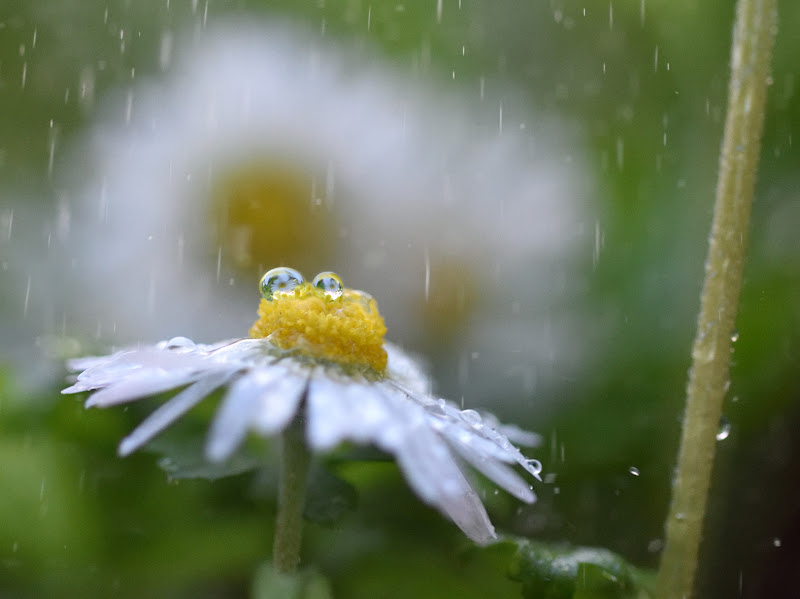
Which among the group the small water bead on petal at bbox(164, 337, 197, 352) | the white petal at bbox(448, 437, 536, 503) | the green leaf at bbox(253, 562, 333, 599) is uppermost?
the small water bead on petal at bbox(164, 337, 197, 352)

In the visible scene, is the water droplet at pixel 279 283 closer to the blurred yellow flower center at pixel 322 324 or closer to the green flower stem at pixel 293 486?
the blurred yellow flower center at pixel 322 324

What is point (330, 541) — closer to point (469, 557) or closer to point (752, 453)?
point (469, 557)

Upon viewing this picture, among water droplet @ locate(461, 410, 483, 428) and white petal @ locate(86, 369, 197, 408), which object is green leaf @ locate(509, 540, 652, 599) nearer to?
water droplet @ locate(461, 410, 483, 428)

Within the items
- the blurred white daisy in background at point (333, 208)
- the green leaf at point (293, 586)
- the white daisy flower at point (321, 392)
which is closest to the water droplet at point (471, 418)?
the white daisy flower at point (321, 392)

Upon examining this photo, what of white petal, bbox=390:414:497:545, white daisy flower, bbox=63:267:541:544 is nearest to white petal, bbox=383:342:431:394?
white daisy flower, bbox=63:267:541:544

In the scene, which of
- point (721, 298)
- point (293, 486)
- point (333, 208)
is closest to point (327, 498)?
point (293, 486)

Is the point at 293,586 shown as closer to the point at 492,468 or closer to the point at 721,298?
the point at 492,468
